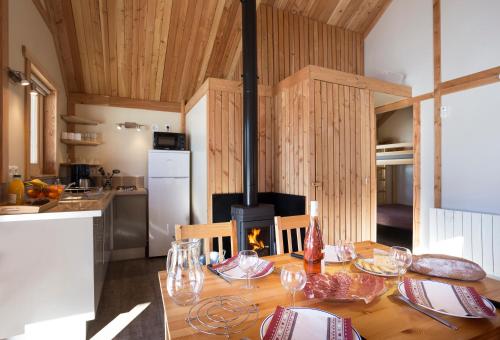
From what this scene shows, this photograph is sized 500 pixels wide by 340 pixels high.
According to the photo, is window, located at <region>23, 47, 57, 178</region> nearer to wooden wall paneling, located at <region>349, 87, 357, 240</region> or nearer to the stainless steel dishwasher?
the stainless steel dishwasher

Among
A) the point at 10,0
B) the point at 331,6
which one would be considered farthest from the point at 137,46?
the point at 331,6

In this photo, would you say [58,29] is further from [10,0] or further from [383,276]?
[383,276]

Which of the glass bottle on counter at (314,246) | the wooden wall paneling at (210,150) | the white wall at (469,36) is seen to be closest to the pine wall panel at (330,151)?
the wooden wall paneling at (210,150)

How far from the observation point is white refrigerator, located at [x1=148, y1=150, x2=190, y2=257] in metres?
3.99

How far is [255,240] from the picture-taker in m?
3.03

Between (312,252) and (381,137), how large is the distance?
6.45m

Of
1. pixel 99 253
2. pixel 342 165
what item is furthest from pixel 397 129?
pixel 99 253

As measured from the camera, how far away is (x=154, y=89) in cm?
450

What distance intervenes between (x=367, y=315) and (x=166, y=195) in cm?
359

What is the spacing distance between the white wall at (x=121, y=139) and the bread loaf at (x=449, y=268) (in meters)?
4.34

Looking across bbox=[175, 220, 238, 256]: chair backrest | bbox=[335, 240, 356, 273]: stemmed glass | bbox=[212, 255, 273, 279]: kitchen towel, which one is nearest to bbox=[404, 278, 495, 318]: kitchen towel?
bbox=[335, 240, 356, 273]: stemmed glass

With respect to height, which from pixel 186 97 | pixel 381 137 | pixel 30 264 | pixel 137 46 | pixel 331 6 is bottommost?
pixel 30 264

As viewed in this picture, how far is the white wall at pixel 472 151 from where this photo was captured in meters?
2.87

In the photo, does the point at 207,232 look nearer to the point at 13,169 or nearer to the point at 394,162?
the point at 13,169
